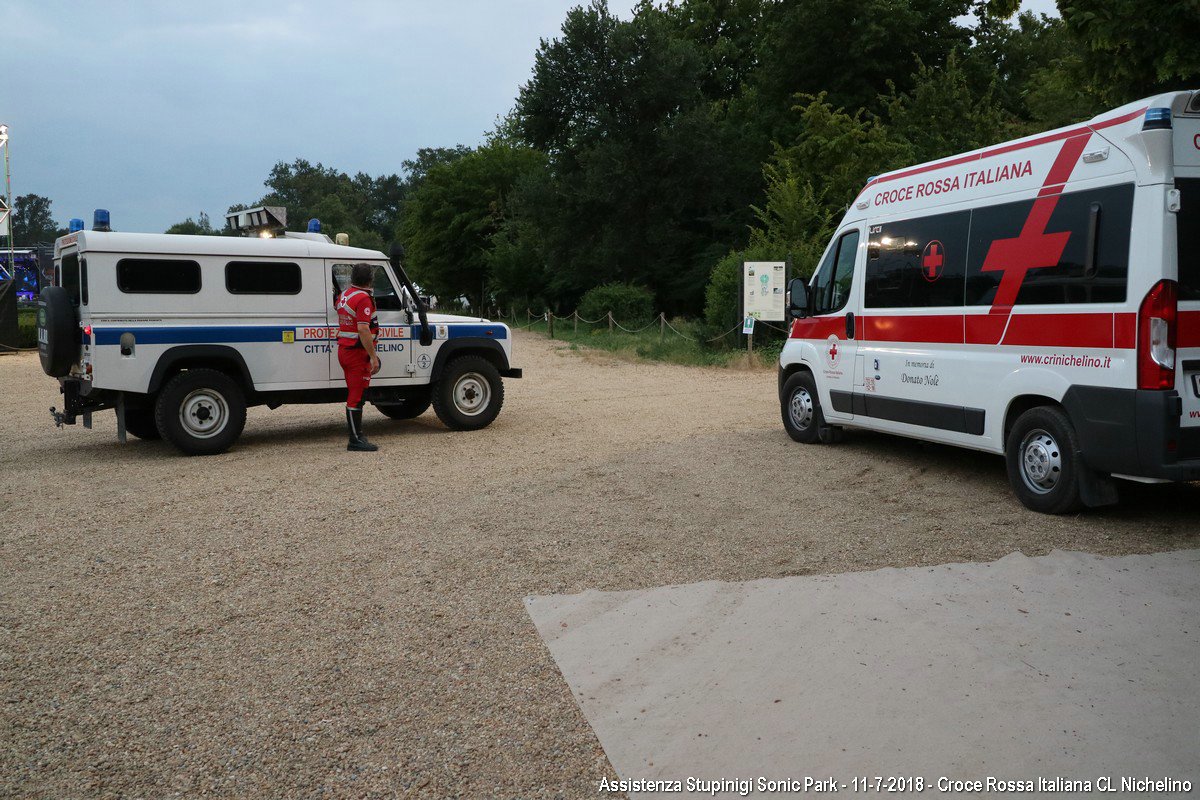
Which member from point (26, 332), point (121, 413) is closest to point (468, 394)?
point (121, 413)

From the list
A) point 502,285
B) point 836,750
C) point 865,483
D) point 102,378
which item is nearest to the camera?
point 836,750

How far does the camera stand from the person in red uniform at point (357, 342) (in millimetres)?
9805

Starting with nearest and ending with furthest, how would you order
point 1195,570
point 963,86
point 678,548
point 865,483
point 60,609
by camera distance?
point 60,609 → point 1195,570 → point 678,548 → point 865,483 → point 963,86

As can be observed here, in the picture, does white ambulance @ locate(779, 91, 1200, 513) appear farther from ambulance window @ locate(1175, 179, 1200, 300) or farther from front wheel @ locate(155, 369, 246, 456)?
front wheel @ locate(155, 369, 246, 456)

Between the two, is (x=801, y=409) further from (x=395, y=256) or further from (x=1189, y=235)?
(x=395, y=256)

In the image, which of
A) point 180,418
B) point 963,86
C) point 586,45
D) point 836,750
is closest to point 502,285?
point 586,45

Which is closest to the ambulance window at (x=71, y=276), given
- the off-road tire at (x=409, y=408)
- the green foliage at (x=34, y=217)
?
the off-road tire at (x=409, y=408)

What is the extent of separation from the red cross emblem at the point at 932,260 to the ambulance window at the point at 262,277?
6490 millimetres

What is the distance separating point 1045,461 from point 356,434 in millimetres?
6729

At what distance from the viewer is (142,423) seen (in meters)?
10.8

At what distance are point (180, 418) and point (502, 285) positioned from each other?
3685 centimetres

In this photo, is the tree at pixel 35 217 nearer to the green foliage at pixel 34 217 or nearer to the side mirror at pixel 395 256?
the green foliage at pixel 34 217

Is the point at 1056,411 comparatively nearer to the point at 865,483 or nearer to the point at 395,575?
the point at 865,483

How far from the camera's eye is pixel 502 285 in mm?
46094
